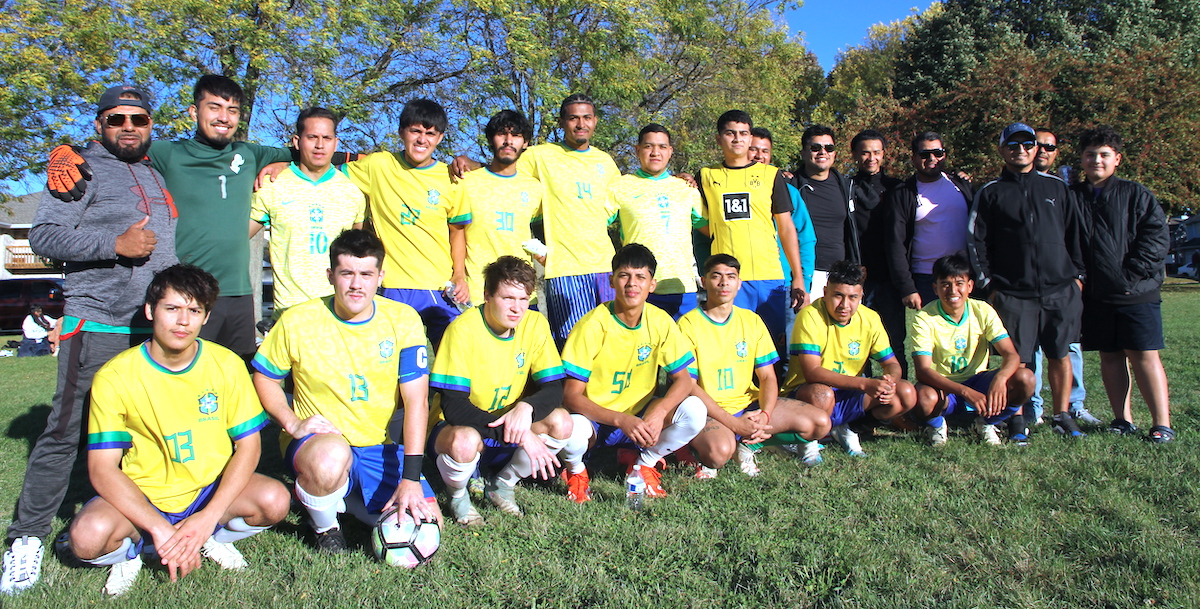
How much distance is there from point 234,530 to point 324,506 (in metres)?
0.43

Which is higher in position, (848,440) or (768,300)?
(768,300)

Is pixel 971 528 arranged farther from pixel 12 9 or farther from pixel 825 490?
pixel 12 9

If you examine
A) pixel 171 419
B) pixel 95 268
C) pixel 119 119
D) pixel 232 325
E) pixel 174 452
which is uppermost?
pixel 119 119

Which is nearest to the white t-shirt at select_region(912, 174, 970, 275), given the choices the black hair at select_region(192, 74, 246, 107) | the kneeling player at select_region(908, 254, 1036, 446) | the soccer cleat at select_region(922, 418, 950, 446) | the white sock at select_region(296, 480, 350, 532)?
the kneeling player at select_region(908, 254, 1036, 446)

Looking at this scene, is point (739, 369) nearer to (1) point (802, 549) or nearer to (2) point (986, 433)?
(1) point (802, 549)

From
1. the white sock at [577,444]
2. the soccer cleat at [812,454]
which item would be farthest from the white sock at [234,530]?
the soccer cleat at [812,454]

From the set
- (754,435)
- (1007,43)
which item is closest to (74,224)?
(754,435)

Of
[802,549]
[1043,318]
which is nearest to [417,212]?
[802,549]

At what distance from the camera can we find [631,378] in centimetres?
453

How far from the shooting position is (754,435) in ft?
15.0

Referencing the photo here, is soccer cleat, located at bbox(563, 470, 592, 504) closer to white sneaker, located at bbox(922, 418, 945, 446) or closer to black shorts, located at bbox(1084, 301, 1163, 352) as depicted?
white sneaker, located at bbox(922, 418, 945, 446)

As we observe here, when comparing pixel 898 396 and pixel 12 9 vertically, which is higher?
pixel 12 9

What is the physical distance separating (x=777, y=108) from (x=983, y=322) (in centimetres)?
1504

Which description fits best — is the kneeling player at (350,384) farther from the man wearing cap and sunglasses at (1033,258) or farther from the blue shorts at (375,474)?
the man wearing cap and sunglasses at (1033,258)
